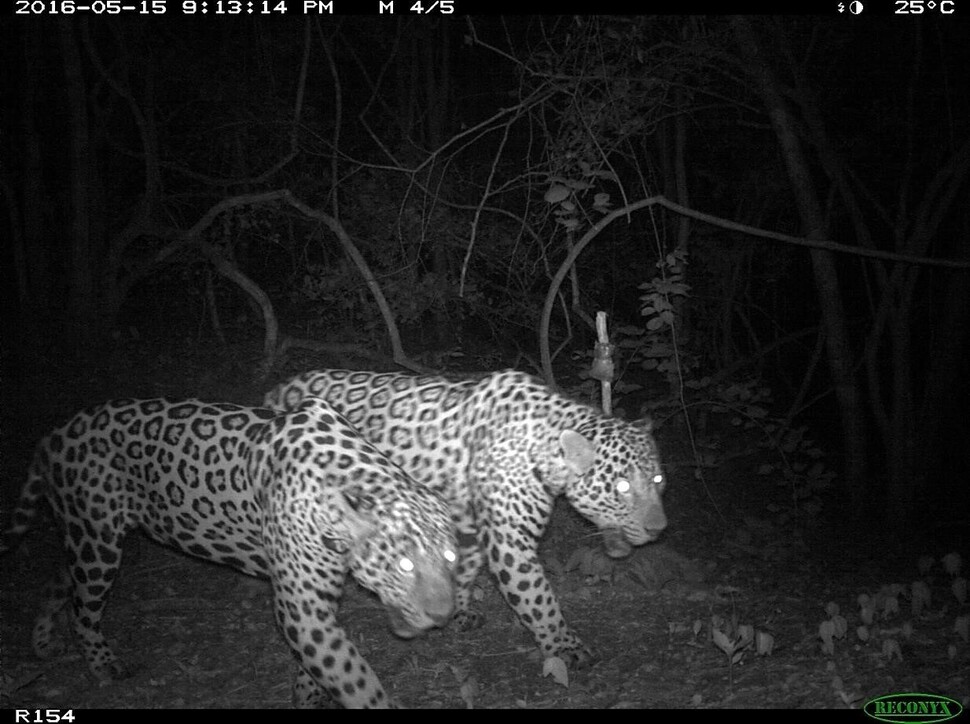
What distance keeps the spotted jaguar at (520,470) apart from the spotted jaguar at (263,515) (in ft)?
2.07

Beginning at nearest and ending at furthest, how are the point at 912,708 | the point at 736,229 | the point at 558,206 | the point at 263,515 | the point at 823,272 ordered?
the point at 912,708 → the point at 263,515 → the point at 736,229 → the point at 823,272 → the point at 558,206

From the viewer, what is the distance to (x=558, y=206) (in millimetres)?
9500

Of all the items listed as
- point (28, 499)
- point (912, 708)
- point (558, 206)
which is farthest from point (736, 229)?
point (28, 499)

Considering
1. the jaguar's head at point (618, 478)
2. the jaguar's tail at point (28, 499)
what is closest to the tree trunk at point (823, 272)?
the jaguar's head at point (618, 478)

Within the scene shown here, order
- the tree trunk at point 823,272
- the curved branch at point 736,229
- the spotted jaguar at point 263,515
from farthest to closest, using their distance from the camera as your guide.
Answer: the tree trunk at point 823,272, the curved branch at point 736,229, the spotted jaguar at point 263,515

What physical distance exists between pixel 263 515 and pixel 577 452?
1.77 m

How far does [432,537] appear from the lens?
4.54 meters

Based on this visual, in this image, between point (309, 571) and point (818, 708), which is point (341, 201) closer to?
point (309, 571)

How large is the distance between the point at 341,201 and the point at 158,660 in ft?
24.9

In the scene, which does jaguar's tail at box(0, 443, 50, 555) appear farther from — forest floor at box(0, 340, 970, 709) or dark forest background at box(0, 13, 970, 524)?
dark forest background at box(0, 13, 970, 524)

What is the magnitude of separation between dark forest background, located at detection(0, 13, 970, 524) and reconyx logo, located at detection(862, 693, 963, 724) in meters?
3.08

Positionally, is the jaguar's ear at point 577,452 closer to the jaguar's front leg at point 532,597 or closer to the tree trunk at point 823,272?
the jaguar's front leg at point 532,597

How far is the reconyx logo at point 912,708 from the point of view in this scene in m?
4.65

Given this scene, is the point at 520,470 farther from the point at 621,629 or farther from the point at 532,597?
the point at 621,629
